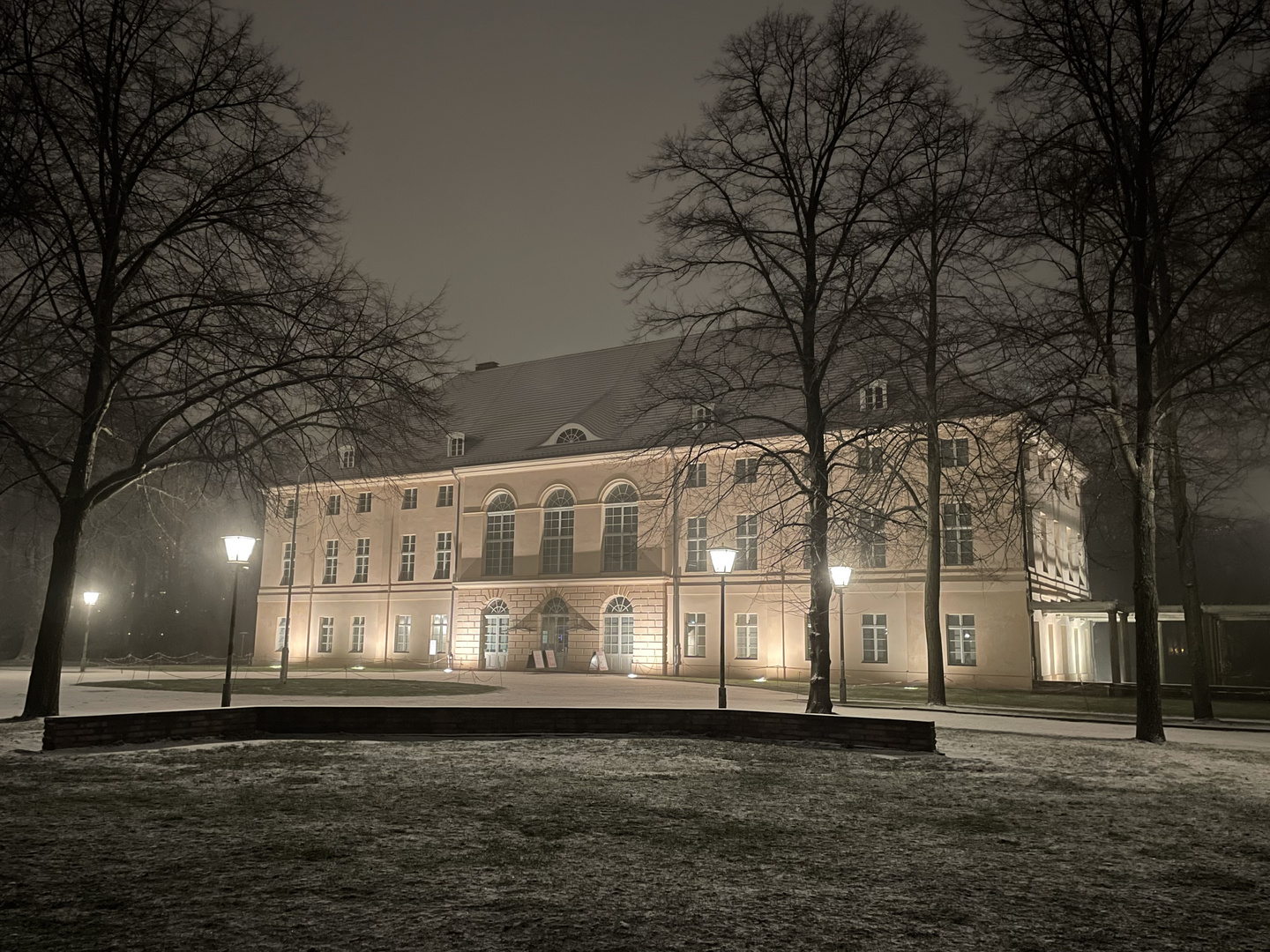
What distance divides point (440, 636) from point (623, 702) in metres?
25.1

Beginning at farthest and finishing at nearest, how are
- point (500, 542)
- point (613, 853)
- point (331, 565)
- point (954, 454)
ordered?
point (331, 565) → point (500, 542) → point (954, 454) → point (613, 853)

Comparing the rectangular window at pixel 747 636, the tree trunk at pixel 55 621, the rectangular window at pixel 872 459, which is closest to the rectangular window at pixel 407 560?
the rectangular window at pixel 747 636

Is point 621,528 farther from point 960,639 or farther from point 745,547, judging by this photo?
point 960,639

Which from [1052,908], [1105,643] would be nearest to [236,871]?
[1052,908]

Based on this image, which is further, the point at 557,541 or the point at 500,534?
the point at 500,534

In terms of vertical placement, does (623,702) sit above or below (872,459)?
below

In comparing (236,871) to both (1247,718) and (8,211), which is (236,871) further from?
(1247,718)

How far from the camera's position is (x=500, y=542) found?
44594 millimetres

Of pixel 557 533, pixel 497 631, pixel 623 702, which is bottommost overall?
pixel 623 702

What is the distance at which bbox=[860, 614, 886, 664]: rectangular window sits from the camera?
35.4 metres

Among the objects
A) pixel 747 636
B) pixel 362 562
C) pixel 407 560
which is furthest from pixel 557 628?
pixel 362 562

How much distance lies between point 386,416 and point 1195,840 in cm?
1174

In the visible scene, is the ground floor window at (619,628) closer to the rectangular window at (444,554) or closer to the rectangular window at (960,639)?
the rectangular window at (444,554)

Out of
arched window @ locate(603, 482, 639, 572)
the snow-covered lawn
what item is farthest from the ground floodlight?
arched window @ locate(603, 482, 639, 572)
